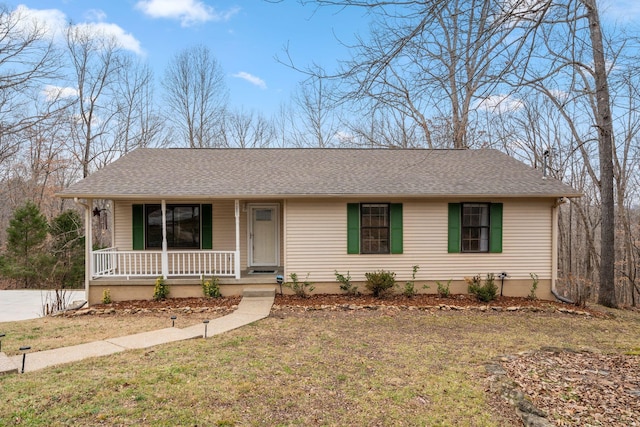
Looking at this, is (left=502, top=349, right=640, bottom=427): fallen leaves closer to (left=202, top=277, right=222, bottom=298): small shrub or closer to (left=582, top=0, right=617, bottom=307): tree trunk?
(left=582, top=0, right=617, bottom=307): tree trunk

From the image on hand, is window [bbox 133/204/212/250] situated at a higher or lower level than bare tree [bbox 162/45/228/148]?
lower

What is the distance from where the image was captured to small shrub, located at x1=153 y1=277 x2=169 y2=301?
28.7 ft

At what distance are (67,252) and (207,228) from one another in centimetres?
803

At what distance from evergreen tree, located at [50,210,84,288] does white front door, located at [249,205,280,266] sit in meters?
8.00

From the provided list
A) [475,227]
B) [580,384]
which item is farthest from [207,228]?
[580,384]

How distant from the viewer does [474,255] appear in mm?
9273

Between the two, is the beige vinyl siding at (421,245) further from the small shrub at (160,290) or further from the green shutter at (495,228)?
the small shrub at (160,290)

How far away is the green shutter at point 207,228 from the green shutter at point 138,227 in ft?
5.09

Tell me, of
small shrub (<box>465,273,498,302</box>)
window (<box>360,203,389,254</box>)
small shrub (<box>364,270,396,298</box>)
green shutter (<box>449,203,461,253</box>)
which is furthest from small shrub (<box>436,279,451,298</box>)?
window (<box>360,203,389,254</box>)

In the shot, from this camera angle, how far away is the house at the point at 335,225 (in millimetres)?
8836

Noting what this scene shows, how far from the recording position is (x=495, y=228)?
920 cm

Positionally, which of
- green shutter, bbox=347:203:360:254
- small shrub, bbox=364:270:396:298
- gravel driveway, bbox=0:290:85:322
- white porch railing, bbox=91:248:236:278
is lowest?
gravel driveway, bbox=0:290:85:322

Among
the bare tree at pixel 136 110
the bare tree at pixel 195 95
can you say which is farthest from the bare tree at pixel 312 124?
the bare tree at pixel 136 110

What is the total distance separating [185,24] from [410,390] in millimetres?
14558
